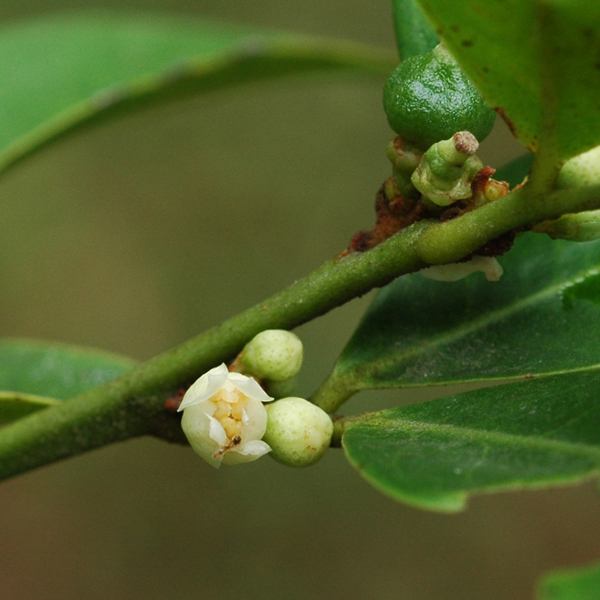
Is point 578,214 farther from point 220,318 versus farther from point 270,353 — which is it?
point 220,318

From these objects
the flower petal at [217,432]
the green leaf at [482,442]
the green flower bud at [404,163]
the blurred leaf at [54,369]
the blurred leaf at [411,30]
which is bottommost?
the green leaf at [482,442]

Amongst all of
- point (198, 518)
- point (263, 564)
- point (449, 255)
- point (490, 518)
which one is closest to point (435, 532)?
point (490, 518)

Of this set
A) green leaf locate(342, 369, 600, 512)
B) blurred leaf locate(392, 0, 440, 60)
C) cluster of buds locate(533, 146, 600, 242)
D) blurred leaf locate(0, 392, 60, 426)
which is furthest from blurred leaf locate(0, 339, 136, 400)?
cluster of buds locate(533, 146, 600, 242)

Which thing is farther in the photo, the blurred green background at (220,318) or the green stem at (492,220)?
the blurred green background at (220,318)

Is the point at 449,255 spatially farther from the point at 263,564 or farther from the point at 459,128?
the point at 263,564

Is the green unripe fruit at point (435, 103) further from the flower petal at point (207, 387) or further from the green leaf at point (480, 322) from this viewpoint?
the flower petal at point (207, 387)

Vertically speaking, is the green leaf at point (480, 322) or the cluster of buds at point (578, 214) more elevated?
the cluster of buds at point (578, 214)

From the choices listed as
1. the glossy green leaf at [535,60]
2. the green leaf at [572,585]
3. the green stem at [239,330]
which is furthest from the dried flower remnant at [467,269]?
the green leaf at [572,585]
